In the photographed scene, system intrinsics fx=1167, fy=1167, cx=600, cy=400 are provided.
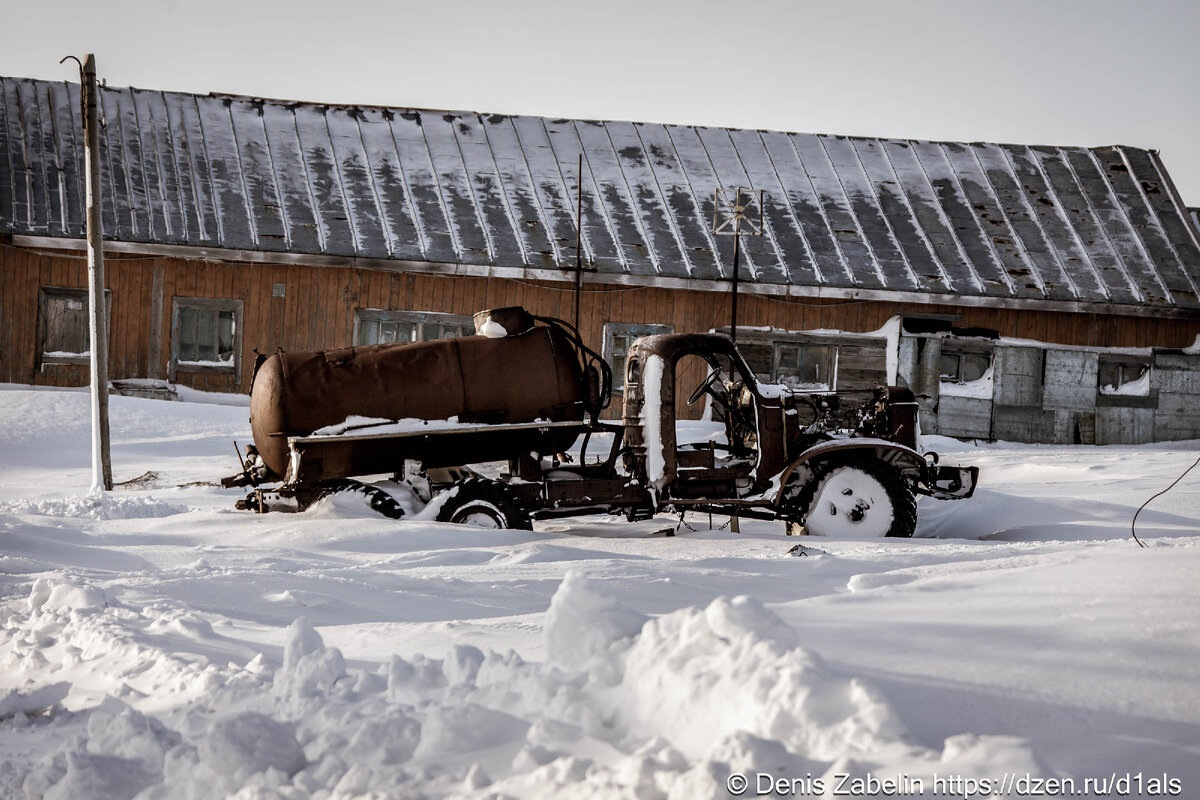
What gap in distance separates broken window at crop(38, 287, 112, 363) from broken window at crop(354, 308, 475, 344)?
3.65 meters

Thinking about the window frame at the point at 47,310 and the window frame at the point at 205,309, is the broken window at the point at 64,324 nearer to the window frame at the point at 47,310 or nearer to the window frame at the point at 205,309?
the window frame at the point at 47,310

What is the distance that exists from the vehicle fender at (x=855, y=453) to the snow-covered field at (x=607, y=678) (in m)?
2.31

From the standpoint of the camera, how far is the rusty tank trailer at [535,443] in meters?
8.57

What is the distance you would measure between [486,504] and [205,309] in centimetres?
1030

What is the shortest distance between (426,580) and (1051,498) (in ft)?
21.4

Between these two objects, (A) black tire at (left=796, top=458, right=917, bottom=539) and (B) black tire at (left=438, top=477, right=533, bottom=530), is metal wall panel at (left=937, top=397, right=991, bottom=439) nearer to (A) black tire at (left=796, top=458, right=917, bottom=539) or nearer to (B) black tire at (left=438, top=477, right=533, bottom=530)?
(A) black tire at (left=796, top=458, right=917, bottom=539)

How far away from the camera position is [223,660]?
14.4ft

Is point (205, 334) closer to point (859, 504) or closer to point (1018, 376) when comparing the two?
point (859, 504)

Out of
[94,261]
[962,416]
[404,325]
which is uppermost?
[94,261]

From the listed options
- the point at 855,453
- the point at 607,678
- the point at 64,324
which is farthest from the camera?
the point at 64,324

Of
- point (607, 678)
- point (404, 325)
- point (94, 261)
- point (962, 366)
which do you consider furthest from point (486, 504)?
point (962, 366)

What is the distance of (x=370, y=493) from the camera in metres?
8.45

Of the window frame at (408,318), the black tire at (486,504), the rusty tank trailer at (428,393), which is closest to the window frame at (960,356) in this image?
the window frame at (408,318)

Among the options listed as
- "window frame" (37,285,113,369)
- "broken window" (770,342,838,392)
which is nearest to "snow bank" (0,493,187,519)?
"window frame" (37,285,113,369)
